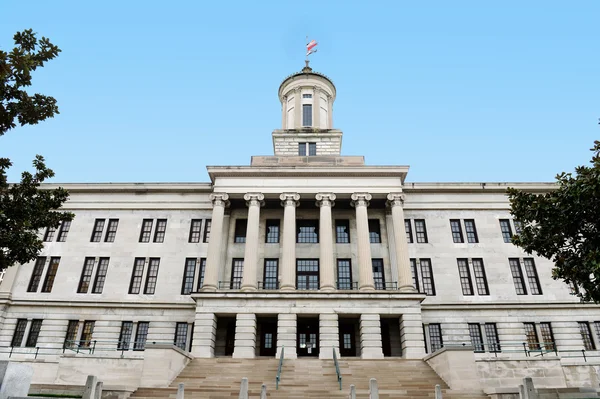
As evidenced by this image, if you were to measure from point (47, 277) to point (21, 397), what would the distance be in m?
26.7

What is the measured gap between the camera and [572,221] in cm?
1730

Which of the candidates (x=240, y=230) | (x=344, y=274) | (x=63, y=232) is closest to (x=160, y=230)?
(x=240, y=230)

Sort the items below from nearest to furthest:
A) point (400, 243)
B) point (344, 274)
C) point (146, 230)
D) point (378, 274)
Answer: point (400, 243) → point (344, 274) → point (378, 274) → point (146, 230)

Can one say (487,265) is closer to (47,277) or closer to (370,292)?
(370,292)

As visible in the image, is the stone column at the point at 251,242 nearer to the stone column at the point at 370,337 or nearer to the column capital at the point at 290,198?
the column capital at the point at 290,198

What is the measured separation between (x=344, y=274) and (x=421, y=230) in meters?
8.35

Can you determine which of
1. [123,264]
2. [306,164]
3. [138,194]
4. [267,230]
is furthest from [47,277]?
[306,164]

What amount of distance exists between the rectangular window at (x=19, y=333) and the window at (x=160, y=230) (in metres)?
12.1

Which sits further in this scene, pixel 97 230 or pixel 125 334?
pixel 97 230

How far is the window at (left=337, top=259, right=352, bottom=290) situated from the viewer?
34.3 metres

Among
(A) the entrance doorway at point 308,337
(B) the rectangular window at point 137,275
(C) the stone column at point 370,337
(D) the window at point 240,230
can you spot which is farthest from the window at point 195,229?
(C) the stone column at point 370,337

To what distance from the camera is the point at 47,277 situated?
116 feet

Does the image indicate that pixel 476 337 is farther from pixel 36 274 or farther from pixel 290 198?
pixel 36 274

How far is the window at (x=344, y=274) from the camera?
112 feet
